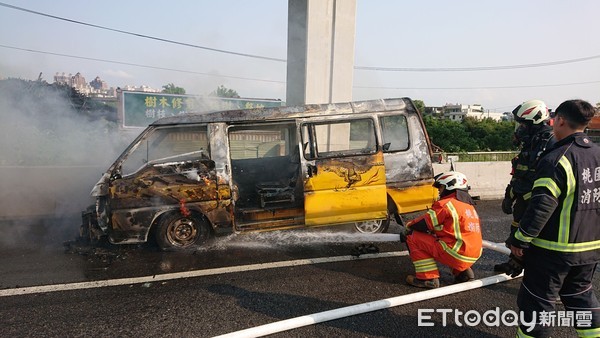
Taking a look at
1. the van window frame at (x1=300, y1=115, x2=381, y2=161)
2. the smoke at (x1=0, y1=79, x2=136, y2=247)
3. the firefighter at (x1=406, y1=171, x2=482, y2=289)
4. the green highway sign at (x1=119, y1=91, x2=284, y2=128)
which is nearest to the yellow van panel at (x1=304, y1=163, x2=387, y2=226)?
the van window frame at (x1=300, y1=115, x2=381, y2=161)

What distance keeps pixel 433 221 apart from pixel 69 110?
9.42 meters

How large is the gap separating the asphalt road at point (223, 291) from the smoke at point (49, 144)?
369 cm

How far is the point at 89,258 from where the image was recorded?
4.45m

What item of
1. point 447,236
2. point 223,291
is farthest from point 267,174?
point 447,236

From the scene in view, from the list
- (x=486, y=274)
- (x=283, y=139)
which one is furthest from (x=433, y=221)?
(x=283, y=139)

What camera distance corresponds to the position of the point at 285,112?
4.86 m

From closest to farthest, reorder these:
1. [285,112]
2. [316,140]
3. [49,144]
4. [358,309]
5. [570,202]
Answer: [570,202] → [358,309] → [285,112] → [316,140] → [49,144]

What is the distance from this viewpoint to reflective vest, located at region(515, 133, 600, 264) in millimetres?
2303

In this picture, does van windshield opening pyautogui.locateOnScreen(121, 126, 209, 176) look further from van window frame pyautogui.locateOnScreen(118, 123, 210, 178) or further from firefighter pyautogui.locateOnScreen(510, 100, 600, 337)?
firefighter pyautogui.locateOnScreen(510, 100, 600, 337)

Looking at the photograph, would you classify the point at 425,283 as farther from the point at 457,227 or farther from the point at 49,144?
the point at 49,144

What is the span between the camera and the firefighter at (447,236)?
3.50 meters

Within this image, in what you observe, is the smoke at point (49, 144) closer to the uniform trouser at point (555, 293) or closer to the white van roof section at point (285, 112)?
the white van roof section at point (285, 112)

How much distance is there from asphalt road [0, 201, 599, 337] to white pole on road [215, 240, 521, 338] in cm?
5

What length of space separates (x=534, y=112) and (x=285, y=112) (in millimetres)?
3002
